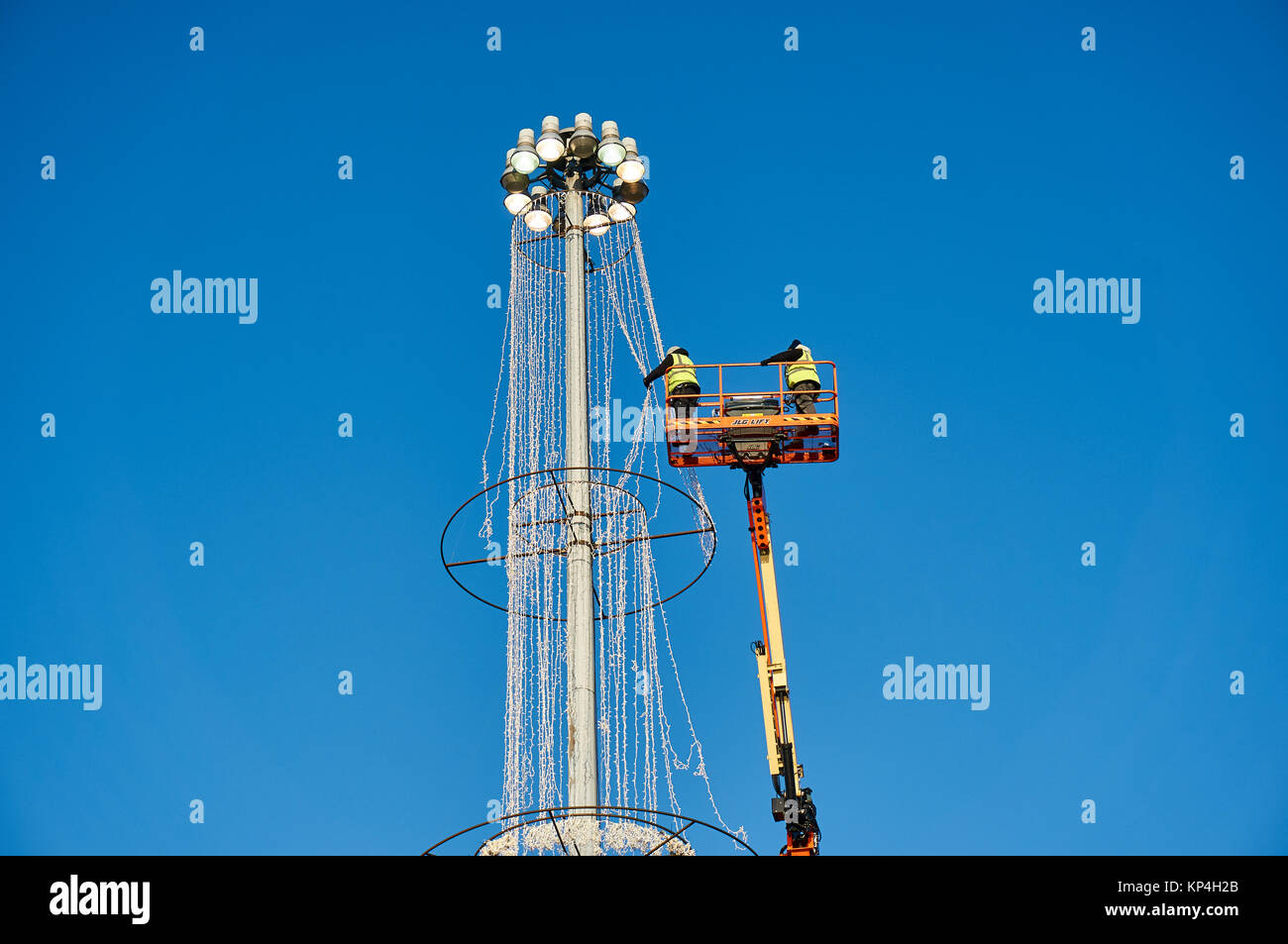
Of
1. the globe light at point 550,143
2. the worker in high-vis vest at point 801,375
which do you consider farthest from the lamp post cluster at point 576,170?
the worker in high-vis vest at point 801,375

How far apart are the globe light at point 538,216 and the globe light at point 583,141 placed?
1571mm

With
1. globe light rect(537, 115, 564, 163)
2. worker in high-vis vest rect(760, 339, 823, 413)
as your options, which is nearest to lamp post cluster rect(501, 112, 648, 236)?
globe light rect(537, 115, 564, 163)

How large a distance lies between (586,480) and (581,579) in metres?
2.44

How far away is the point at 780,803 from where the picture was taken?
29547 mm

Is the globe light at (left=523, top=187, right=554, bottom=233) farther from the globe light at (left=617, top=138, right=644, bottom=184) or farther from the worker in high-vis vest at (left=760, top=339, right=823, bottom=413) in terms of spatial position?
the worker in high-vis vest at (left=760, top=339, right=823, bottom=413)

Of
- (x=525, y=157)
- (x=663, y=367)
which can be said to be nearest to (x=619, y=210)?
(x=525, y=157)

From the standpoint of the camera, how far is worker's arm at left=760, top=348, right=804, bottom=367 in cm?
3256

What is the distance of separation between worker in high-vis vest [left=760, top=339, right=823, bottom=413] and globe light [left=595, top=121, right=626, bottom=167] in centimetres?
731

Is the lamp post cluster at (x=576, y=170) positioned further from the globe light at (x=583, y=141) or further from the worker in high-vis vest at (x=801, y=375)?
the worker in high-vis vest at (x=801, y=375)

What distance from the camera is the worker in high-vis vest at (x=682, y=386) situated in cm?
3253

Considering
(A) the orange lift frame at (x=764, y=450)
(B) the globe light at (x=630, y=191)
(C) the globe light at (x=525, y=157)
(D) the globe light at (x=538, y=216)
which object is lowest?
(A) the orange lift frame at (x=764, y=450)

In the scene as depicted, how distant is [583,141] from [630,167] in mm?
1491
